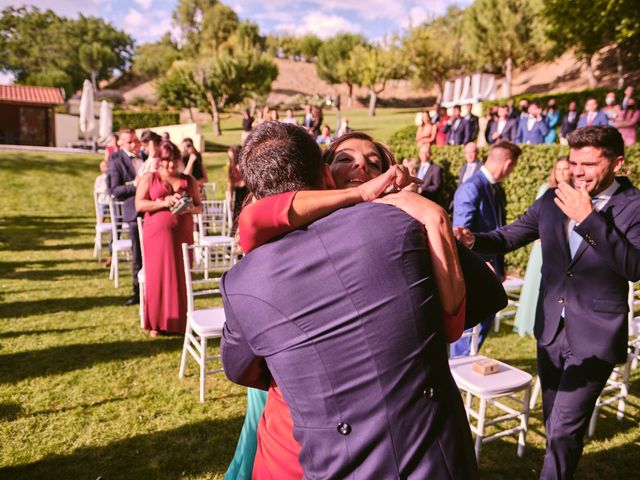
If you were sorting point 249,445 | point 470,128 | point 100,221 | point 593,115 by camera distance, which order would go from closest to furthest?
point 249,445, point 100,221, point 593,115, point 470,128

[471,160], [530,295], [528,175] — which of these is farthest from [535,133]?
[530,295]

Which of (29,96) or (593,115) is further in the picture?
(29,96)

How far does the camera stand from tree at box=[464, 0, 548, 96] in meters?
45.4

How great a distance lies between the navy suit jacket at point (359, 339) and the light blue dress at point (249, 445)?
1159 mm

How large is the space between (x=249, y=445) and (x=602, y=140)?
253 centimetres

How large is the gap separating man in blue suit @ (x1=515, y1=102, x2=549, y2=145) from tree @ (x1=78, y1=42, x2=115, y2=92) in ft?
291

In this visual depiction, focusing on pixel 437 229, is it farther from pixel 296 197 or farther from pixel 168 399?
pixel 168 399

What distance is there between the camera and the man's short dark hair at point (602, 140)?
2.76 m

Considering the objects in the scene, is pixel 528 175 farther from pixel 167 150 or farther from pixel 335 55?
pixel 335 55

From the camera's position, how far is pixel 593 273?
2867 millimetres

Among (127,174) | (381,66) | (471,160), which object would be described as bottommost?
(127,174)

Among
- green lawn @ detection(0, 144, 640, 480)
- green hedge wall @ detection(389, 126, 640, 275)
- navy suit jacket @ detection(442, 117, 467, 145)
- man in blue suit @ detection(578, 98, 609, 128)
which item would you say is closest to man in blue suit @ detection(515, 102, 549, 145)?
man in blue suit @ detection(578, 98, 609, 128)

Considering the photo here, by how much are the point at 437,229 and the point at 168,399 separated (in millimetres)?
4058

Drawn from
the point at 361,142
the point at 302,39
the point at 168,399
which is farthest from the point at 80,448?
the point at 302,39
